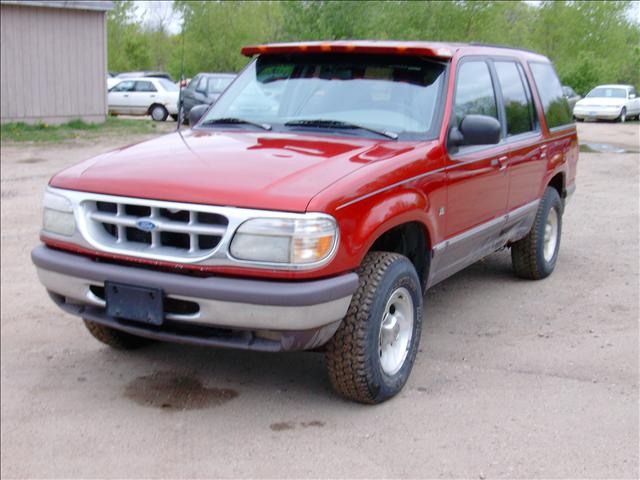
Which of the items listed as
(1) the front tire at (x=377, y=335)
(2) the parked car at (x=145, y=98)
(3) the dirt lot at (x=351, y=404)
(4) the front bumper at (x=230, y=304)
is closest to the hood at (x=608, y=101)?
(3) the dirt lot at (x=351, y=404)

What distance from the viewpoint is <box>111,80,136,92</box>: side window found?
85.8 ft

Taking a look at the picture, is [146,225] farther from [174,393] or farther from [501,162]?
[501,162]

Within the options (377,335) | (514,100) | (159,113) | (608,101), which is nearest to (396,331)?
(377,335)

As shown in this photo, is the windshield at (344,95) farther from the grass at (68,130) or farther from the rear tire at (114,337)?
the grass at (68,130)

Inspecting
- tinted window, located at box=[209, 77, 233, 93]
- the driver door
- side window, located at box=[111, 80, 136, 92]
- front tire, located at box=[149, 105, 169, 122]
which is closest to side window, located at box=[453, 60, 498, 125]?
the driver door

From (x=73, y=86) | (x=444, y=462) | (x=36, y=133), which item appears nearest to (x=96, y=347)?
(x=444, y=462)

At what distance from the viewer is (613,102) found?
6.73 metres

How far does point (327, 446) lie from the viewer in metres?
4.02

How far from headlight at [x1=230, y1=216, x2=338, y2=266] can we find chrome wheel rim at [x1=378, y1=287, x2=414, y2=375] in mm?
726

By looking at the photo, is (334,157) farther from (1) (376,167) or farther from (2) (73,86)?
(2) (73,86)

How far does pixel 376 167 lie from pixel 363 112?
0.90 m

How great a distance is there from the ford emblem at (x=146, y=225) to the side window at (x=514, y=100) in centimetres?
305

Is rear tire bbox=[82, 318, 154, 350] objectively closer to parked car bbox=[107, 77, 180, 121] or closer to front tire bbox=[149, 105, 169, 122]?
parked car bbox=[107, 77, 180, 121]

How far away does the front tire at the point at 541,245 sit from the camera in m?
6.77
